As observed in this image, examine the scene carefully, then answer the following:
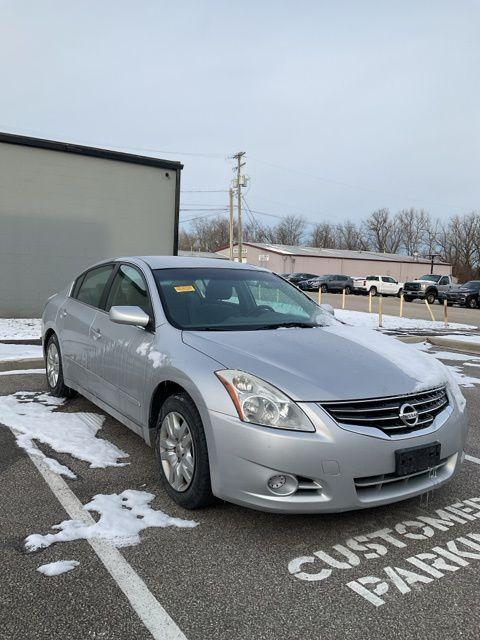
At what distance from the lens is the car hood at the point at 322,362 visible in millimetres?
2902

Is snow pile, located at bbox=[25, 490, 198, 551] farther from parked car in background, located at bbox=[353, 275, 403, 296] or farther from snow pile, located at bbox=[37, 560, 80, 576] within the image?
parked car in background, located at bbox=[353, 275, 403, 296]

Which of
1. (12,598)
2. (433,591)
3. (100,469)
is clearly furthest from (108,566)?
(433,591)

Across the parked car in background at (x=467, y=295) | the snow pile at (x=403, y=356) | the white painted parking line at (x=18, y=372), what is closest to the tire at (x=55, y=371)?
the white painted parking line at (x=18, y=372)

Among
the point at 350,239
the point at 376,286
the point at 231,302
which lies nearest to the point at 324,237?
the point at 350,239

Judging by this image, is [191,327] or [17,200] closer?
[191,327]

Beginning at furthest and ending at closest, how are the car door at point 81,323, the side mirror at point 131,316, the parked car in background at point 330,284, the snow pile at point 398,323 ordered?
the parked car in background at point 330,284
the snow pile at point 398,323
the car door at point 81,323
the side mirror at point 131,316

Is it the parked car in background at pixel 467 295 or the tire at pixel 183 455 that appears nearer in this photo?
the tire at pixel 183 455

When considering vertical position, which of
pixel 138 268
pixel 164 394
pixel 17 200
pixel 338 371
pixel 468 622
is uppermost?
pixel 17 200

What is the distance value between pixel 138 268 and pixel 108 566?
243 cm

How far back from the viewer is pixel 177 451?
130 inches

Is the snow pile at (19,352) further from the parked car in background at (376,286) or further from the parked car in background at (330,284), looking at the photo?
the parked car in background at (376,286)

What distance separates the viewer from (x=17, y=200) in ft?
43.9

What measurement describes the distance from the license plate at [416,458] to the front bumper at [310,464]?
4cm

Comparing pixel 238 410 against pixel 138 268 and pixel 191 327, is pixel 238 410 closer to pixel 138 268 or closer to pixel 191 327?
pixel 191 327
